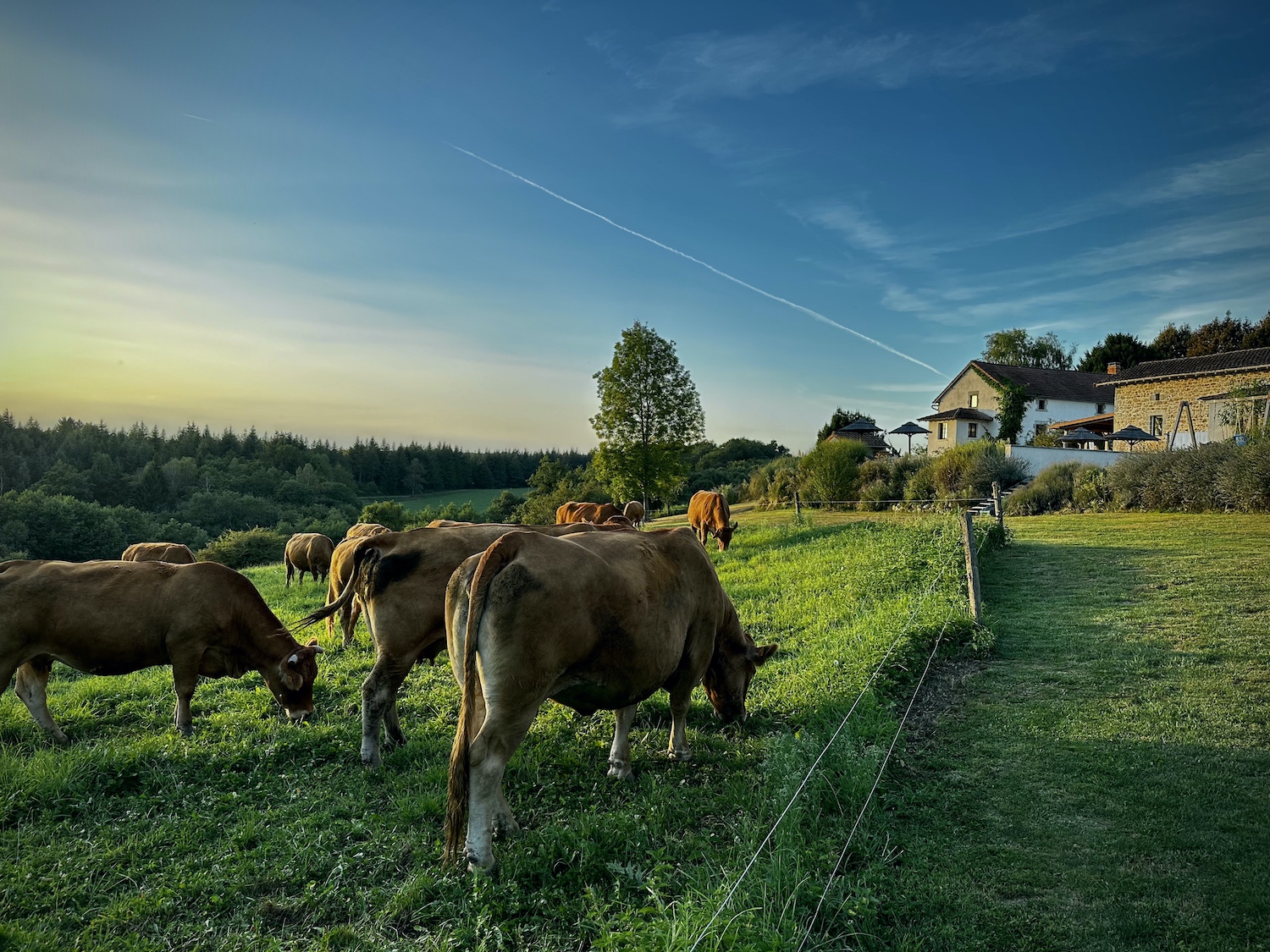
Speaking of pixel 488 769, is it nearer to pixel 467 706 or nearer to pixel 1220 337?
pixel 467 706

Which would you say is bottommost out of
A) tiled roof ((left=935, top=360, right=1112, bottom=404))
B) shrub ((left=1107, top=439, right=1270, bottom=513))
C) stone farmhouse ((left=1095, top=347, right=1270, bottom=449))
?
shrub ((left=1107, top=439, right=1270, bottom=513))

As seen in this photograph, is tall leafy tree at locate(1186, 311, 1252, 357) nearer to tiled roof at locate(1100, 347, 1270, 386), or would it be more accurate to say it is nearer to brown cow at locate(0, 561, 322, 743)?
tiled roof at locate(1100, 347, 1270, 386)

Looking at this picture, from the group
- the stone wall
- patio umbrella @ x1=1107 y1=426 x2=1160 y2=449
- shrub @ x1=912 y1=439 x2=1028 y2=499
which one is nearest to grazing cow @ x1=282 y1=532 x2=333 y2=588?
shrub @ x1=912 y1=439 x2=1028 y2=499

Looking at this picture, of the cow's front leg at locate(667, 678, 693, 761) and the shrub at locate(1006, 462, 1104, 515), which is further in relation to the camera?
the shrub at locate(1006, 462, 1104, 515)

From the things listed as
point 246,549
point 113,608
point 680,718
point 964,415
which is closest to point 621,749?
point 680,718

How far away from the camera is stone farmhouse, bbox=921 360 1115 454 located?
165ft

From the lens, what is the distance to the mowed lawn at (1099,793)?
3672mm

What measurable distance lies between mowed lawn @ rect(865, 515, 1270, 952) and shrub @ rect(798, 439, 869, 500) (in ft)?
73.1

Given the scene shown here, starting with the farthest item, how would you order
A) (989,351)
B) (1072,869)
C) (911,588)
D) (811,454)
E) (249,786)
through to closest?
(989,351) < (811,454) < (911,588) < (249,786) < (1072,869)

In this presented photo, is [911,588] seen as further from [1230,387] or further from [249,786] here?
[1230,387]

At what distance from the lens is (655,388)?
3591 centimetres

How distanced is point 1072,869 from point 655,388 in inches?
1283

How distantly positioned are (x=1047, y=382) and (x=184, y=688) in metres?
59.5

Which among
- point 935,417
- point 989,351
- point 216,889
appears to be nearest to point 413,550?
point 216,889
